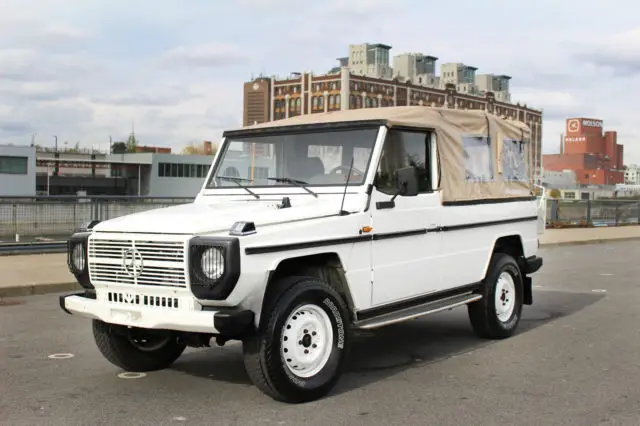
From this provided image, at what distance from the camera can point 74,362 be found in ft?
21.7

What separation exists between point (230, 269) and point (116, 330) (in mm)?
1661

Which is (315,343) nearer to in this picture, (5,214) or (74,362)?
(74,362)

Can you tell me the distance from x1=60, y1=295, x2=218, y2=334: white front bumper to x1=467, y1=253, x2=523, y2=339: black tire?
11.3 feet

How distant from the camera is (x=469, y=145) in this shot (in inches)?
295

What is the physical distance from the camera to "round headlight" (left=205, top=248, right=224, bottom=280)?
4.82m

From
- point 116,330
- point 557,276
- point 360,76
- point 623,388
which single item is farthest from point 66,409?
point 360,76

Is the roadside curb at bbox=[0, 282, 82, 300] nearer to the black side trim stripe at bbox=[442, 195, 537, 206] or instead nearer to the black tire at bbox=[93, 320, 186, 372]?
the black tire at bbox=[93, 320, 186, 372]

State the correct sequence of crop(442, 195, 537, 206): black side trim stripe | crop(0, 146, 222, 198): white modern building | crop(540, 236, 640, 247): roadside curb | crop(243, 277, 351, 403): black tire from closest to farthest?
crop(243, 277, 351, 403): black tire < crop(442, 195, 537, 206): black side trim stripe < crop(540, 236, 640, 247): roadside curb < crop(0, 146, 222, 198): white modern building

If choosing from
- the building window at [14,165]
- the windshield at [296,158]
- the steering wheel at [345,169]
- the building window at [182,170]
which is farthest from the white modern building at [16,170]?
the steering wheel at [345,169]

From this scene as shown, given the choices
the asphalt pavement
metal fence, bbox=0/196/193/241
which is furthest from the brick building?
the asphalt pavement

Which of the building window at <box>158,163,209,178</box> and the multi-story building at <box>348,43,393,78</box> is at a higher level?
the multi-story building at <box>348,43,393,78</box>

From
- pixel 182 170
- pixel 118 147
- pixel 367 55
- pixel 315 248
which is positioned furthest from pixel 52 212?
pixel 367 55

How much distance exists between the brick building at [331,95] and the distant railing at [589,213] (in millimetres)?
108384

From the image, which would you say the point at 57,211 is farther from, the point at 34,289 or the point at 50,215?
the point at 34,289
